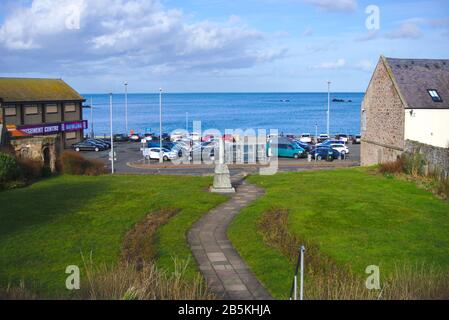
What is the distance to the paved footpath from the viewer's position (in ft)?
44.7

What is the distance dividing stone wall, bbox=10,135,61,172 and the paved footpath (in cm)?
1610

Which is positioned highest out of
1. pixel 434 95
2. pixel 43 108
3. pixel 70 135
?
pixel 434 95

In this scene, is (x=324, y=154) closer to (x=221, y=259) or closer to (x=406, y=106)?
(x=406, y=106)

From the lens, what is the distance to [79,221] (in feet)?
69.6

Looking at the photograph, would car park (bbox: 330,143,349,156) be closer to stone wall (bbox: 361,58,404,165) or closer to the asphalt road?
the asphalt road

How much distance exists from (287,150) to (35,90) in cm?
3182

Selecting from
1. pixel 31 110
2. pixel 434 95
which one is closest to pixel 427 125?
pixel 434 95

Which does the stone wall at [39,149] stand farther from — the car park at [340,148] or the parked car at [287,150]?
the car park at [340,148]

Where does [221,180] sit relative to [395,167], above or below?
below

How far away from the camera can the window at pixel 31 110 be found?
62375mm

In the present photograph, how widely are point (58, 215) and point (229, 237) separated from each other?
7.71 metres

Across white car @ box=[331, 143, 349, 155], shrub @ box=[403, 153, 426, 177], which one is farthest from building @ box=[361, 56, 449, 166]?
white car @ box=[331, 143, 349, 155]

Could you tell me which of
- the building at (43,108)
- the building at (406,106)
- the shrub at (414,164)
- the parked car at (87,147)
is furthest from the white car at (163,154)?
the shrub at (414,164)
